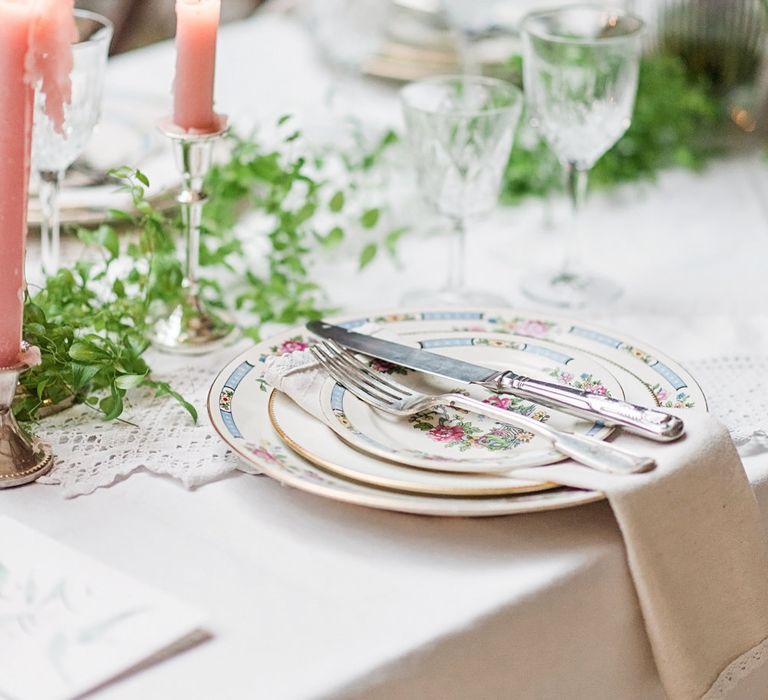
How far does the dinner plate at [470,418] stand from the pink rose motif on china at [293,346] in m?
0.06

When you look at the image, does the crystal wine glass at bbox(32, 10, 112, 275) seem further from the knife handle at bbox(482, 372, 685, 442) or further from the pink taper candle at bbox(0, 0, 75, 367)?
the knife handle at bbox(482, 372, 685, 442)

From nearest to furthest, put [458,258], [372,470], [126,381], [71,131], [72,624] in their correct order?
[72,624] → [372,470] → [126,381] → [71,131] → [458,258]


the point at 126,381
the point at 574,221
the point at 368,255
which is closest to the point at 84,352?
the point at 126,381

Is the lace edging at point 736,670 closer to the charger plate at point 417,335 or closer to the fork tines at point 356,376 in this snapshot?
the charger plate at point 417,335

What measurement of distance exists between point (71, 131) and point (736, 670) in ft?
2.06

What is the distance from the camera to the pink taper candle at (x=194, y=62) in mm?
887

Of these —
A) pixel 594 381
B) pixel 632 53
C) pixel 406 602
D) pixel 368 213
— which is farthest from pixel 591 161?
pixel 406 602

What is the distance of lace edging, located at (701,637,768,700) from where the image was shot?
2.28 ft

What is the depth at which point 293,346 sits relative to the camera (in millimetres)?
852

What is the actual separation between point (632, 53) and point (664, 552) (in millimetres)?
568

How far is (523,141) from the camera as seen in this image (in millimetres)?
1351

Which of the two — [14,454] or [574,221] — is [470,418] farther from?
[574,221]

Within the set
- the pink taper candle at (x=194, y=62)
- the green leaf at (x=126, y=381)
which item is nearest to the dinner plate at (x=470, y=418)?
the green leaf at (x=126, y=381)

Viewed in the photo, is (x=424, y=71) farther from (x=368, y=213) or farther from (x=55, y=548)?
(x=55, y=548)
